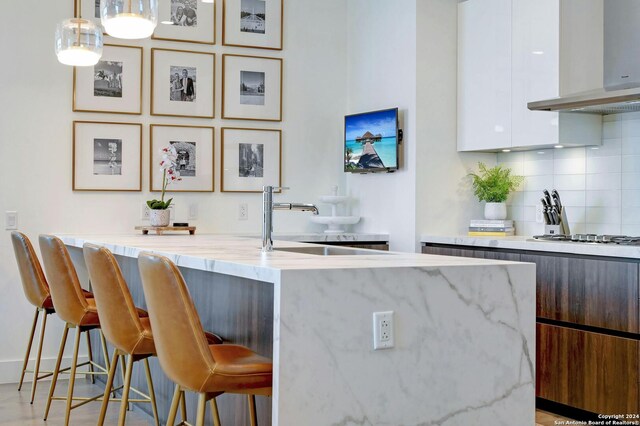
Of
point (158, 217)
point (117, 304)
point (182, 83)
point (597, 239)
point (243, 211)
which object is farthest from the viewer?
point (243, 211)

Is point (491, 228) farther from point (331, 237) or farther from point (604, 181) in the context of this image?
point (331, 237)

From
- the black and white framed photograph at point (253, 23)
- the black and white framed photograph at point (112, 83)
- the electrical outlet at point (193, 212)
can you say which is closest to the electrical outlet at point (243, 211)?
the electrical outlet at point (193, 212)

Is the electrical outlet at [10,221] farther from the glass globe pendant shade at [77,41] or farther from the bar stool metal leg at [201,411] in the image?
the bar stool metal leg at [201,411]

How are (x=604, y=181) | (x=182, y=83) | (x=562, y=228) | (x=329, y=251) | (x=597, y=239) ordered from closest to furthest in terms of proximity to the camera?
→ (x=329, y=251), (x=597, y=239), (x=604, y=181), (x=562, y=228), (x=182, y=83)

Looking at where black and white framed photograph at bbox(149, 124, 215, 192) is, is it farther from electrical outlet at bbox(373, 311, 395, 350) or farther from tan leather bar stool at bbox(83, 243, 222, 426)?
electrical outlet at bbox(373, 311, 395, 350)

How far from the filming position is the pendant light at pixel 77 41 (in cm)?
366

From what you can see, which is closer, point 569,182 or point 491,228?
point 569,182

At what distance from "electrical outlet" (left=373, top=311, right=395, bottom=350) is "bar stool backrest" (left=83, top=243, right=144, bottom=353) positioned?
1.03 metres

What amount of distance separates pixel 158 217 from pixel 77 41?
5.05ft

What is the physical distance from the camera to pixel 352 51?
231 inches

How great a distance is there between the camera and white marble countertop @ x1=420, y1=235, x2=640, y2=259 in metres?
3.70

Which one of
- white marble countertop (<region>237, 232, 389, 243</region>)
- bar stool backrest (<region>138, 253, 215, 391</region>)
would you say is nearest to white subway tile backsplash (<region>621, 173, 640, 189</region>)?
white marble countertop (<region>237, 232, 389, 243</region>)

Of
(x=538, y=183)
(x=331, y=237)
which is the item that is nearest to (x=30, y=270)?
(x=331, y=237)

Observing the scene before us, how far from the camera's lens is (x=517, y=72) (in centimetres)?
474
